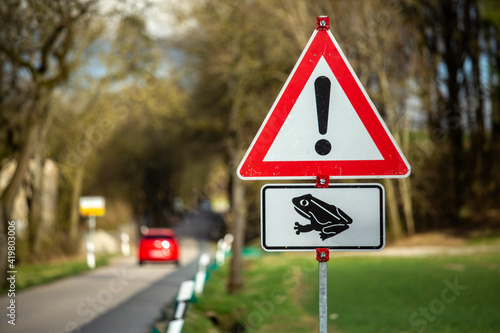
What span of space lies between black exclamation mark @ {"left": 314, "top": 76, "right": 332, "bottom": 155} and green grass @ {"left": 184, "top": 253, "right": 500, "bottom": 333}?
7596mm

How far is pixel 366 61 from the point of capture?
3338 cm

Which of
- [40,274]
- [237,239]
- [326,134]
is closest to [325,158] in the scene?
[326,134]

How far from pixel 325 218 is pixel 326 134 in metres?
0.42

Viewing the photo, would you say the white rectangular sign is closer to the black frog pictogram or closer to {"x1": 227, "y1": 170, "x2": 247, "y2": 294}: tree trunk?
the black frog pictogram

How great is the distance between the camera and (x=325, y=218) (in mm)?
3885

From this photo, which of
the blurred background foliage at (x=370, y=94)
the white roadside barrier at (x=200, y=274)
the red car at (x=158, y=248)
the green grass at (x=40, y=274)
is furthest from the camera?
the red car at (x=158, y=248)

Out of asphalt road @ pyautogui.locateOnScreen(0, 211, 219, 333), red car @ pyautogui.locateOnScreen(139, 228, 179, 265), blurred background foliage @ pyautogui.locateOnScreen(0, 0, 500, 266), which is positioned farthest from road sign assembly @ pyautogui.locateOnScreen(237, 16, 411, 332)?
red car @ pyautogui.locateOnScreen(139, 228, 179, 265)

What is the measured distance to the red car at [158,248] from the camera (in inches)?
1184

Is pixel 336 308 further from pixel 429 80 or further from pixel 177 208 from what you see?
pixel 177 208

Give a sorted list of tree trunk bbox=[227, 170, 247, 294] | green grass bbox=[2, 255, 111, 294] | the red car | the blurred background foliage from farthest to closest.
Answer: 1. the red car
2. the blurred background foliage
3. green grass bbox=[2, 255, 111, 294]
4. tree trunk bbox=[227, 170, 247, 294]

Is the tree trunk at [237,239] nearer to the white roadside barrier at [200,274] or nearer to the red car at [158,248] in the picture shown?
the white roadside barrier at [200,274]

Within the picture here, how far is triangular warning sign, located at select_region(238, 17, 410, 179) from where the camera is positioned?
3.89 metres

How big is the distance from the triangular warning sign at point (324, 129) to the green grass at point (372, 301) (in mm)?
7502

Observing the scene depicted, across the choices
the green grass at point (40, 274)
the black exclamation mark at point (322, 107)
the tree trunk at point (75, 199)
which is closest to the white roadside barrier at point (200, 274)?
the green grass at point (40, 274)
